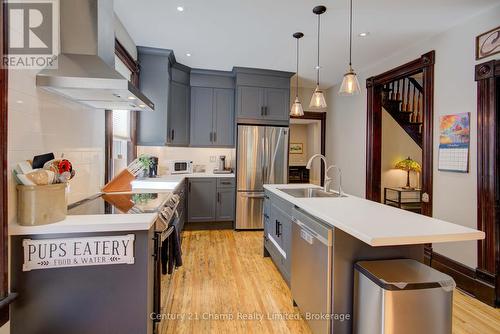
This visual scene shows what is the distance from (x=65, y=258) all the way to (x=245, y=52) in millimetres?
3370

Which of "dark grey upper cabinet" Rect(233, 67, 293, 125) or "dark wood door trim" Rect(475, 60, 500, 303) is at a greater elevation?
"dark grey upper cabinet" Rect(233, 67, 293, 125)

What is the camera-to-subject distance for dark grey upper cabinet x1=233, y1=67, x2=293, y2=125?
4.45 m

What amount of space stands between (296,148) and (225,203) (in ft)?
16.1

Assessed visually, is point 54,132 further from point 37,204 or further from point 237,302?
point 237,302

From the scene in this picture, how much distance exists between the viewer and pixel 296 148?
8727mm

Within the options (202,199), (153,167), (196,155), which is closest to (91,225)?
(153,167)

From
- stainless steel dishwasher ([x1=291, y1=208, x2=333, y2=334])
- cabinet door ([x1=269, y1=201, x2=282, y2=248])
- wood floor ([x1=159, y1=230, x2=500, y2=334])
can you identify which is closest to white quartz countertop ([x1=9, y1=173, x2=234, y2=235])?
wood floor ([x1=159, y1=230, x2=500, y2=334])

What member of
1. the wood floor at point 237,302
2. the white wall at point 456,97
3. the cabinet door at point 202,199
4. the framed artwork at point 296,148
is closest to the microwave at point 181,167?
the cabinet door at point 202,199

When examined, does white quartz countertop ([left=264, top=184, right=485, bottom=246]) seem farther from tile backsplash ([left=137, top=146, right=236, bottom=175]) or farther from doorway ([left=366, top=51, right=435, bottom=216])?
tile backsplash ([left=137, top=146, right=236, bottom=175])

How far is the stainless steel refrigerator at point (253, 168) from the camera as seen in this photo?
4.42 meters

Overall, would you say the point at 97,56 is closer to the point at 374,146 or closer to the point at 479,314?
the point at 479,314

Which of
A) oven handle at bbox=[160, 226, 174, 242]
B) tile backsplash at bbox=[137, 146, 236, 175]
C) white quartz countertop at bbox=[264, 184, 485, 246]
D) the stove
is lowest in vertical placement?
oven handle at bbox=[160, 226, 174, 242]

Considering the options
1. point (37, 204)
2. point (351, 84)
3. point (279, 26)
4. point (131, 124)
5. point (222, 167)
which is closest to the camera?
point (37, 204)

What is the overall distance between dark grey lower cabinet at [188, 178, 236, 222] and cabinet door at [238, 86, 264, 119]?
1289 millimetres
